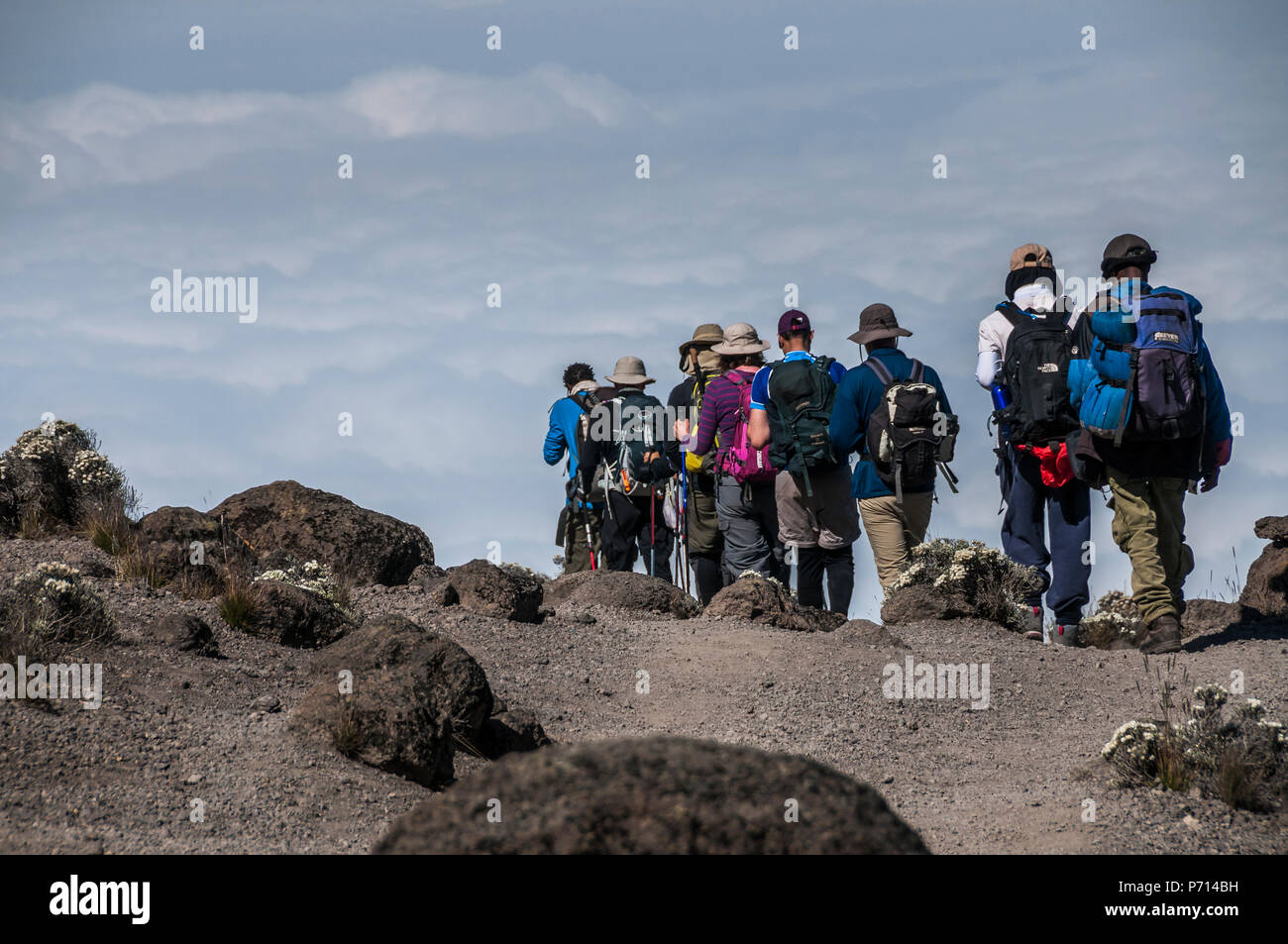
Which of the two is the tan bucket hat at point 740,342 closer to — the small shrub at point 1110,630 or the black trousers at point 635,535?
the black trousers at point 635,535

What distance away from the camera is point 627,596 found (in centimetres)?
1176

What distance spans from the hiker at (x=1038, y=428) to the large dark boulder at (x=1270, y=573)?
13.1 feet

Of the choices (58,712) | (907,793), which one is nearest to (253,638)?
(58,712)

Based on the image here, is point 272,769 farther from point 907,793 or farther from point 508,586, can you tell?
point 508,586

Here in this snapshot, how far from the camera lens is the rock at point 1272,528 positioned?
1316 centimetres

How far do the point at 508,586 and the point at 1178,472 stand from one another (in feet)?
17.7

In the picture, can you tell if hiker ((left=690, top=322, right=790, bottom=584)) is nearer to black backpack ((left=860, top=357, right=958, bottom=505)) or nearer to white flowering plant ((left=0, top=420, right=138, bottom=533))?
black backpack ((left=860, top=357, right=958, bottom=505))

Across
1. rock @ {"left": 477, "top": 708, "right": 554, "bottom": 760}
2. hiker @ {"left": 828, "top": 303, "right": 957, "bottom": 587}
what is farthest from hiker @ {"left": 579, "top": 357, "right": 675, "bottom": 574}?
rock @ {"left": 477, "top": 708, "right": 554, "bottom": 760}

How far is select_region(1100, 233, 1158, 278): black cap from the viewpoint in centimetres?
873

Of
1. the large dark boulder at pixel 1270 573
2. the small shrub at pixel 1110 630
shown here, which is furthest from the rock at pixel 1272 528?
the small shrub at pixel 1110 630

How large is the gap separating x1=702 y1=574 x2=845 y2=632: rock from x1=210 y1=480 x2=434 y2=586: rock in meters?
3.20

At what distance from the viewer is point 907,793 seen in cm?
725

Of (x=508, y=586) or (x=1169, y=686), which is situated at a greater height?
(x=508, y=586)
